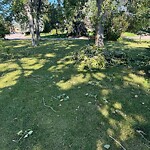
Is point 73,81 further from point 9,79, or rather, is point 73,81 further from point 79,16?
Result: point 79,16

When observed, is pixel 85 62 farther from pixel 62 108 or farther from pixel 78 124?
pixel 78 124

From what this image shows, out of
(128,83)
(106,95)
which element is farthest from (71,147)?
(128,83)

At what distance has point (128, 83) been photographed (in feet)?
22.1

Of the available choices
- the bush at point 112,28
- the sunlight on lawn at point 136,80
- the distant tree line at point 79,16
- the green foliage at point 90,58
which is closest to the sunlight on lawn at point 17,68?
the green foliage at point 90,58

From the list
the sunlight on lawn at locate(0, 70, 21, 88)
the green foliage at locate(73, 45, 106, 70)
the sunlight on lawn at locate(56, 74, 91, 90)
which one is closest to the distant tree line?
the green foliage at locate(73, 45, 106, 70)

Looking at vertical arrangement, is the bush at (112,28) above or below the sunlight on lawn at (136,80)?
above

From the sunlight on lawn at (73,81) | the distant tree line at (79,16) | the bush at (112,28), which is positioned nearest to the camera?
the sunlight on lawn at (73,81)

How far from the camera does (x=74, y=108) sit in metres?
5.25

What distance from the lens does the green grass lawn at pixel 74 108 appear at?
4.14 meters

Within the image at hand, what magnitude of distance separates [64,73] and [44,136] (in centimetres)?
361

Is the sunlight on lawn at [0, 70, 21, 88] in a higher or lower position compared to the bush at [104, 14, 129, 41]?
lower

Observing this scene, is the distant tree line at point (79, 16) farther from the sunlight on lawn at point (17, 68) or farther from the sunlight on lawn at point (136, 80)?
the sunlight on lawn at point (17, 68)

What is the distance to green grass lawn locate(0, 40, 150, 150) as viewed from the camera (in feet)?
13.6

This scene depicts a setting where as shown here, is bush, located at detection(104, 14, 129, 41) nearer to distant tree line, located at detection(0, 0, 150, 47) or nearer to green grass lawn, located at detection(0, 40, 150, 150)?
distant tree line, located at detection(0, 0, 150, 47)
